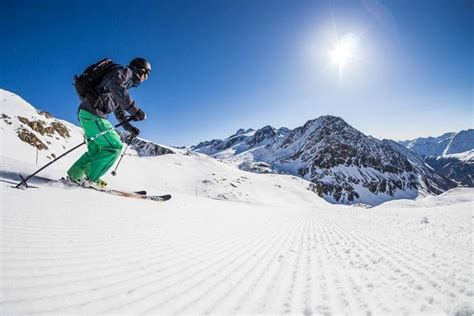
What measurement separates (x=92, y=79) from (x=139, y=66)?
1265mm

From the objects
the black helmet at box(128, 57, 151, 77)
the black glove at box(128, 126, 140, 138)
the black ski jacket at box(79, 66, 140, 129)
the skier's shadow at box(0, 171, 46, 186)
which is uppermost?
the black helmet at box(128, 57, 151, 77)

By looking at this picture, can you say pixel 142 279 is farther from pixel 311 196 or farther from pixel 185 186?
pixel 311 196

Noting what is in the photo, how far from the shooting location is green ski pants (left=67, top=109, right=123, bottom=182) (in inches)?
274

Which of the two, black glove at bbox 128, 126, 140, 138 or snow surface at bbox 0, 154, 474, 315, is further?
black glove at bbox 128, 126, 140, 138

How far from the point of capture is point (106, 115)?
7.16m

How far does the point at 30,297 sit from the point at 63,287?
28 cm

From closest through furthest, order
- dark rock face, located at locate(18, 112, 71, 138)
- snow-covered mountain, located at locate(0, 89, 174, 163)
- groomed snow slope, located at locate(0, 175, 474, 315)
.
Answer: groomed snow slope, located at locate(0, 175, 474, 315) < snow-covered mountain, located at locate(0, 89, 174, 163) < dark rock face, located at locate(18, 112, 71, 138)

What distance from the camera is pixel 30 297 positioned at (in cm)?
202

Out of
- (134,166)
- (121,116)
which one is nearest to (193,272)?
(121,116)

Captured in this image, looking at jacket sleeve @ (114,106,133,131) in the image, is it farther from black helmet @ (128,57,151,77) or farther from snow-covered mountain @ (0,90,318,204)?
snow-covered mountain @ (0,90,318,204)

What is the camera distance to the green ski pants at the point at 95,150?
6.97 metres

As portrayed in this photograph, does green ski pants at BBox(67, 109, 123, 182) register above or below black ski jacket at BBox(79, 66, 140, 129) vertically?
below

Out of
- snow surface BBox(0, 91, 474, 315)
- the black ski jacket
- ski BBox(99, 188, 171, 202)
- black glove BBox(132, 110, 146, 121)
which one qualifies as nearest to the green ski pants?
the black ski jacket

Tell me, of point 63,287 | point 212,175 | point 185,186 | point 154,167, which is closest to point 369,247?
point 63,287
